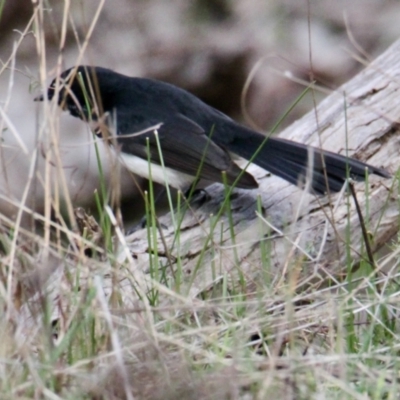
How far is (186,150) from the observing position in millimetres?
4742

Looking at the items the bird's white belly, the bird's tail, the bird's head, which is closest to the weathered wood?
the bird's tail

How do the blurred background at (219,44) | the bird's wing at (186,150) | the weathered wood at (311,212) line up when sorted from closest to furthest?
the weathered wood at (311,212) < the bird's wing at (186,150) < the blurred background at (219,44)

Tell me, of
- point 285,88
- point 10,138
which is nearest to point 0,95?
point 10,138

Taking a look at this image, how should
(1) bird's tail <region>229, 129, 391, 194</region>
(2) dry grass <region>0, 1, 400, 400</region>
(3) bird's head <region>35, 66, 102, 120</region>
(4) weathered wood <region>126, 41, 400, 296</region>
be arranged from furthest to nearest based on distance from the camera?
(1) bird's tail <region>229, 129, 391, 194</region>, (4) weathered wood <region>126, 41, 400, 296</region>, (3) bird's head <region>35, 66, 102, 120</region>, (2) dry grass <region>0, 1, 400, 400</region>

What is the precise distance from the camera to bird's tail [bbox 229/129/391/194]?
3.95 m

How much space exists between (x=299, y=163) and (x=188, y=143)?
29.7 inches

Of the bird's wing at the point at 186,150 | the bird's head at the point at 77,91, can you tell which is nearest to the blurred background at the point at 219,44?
the bird's wing at the point at 186,150

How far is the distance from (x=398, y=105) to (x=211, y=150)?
1.05m

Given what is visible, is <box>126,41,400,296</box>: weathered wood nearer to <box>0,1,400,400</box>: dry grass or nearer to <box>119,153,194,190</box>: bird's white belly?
<box>119,153,194,190</box>: bird's white belly

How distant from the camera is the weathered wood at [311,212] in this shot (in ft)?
11.5

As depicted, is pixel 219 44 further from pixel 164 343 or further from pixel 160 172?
pixel 164 343

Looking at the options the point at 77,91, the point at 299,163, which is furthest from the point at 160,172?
the point at 299,163

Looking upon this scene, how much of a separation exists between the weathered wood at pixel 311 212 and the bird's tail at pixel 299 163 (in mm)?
100

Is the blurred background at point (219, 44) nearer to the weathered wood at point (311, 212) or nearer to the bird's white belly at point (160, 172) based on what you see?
the bird's white belly at point (160, 172)
